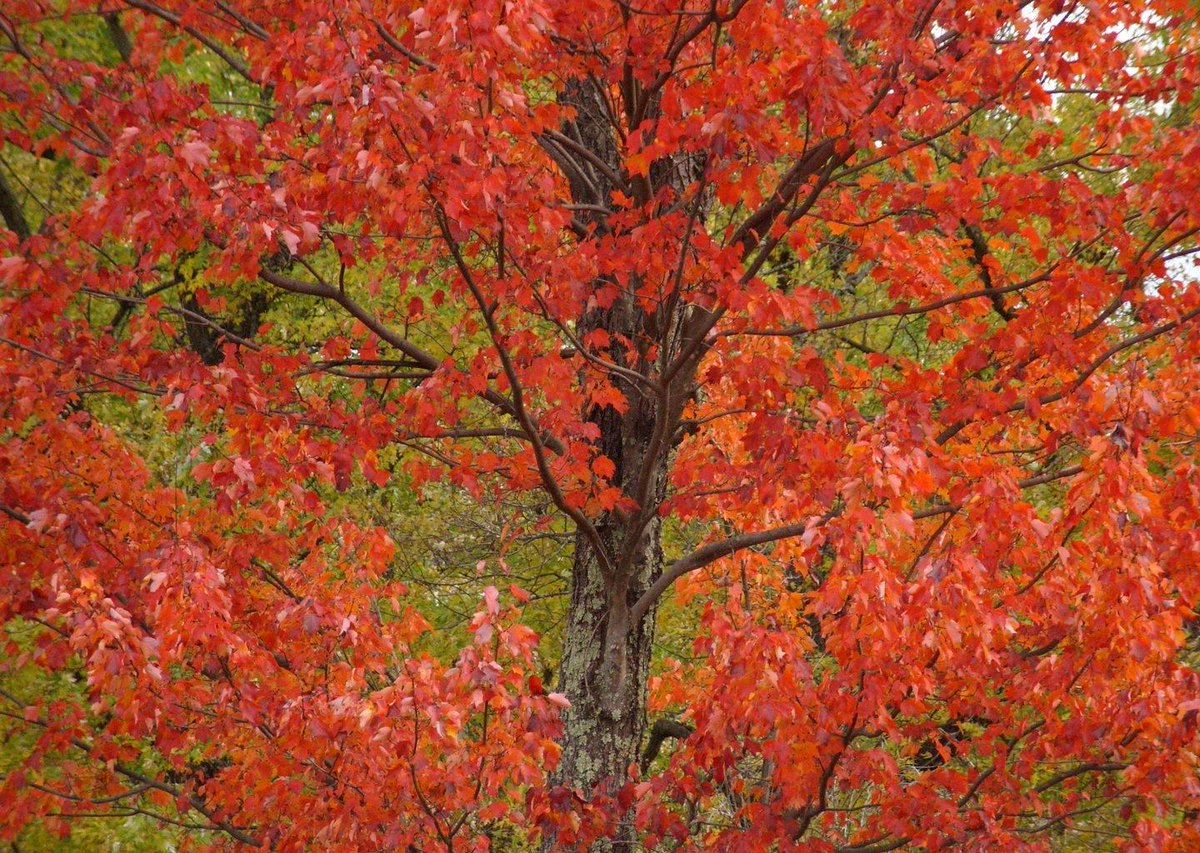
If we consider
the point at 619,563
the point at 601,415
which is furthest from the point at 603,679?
the point at 601,415

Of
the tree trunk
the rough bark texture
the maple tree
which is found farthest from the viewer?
the tree trunk

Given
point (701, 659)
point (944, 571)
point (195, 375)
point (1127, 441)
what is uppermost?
point (701, 659)

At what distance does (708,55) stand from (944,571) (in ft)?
9.82

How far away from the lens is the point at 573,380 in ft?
19.5

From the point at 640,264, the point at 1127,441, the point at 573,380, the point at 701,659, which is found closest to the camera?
the point at 1127,441

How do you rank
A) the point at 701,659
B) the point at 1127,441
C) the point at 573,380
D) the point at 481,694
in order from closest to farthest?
the point at 481,694 → the point at 1127,441 → the point at 573,380 → the point at 701,659

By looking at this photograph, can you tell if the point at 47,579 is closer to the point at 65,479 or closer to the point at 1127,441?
the point at 65,479

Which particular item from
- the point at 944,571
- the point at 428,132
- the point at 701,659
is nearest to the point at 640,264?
the point at 428,132

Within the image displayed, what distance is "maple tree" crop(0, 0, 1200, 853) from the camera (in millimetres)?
4582

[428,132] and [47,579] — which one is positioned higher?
Result: [428,132]

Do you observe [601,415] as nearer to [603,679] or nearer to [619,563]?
[619,563]

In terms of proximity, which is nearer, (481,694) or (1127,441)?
(481,694)

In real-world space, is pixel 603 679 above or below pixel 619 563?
below

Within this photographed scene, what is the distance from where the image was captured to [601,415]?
6629 millimetres
